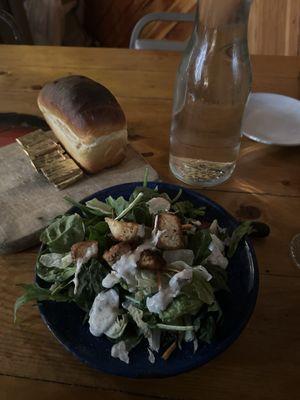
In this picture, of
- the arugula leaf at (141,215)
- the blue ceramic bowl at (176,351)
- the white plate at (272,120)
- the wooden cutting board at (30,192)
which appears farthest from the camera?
the white plate at (272,120)

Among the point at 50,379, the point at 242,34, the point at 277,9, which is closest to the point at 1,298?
the point at 50,379

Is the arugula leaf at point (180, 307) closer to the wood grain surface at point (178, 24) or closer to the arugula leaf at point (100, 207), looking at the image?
the arugula leaf at point (100, 207)

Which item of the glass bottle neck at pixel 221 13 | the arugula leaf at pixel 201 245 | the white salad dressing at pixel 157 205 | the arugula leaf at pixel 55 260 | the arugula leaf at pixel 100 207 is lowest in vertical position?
the arugula leaf at pixel 55 260

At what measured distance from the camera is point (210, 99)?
2.59 ft

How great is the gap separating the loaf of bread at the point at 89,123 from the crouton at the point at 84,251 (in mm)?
289

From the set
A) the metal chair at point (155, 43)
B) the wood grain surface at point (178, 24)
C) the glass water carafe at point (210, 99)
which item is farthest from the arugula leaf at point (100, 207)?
the wood grain surface at point (178, 24)

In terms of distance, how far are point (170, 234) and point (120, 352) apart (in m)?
0.14

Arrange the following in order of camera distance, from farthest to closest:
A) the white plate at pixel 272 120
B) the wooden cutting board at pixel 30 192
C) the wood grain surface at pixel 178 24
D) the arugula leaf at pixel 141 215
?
the wood grain surface at pixel 178 24 → the white plate at pixel 272 120 → the wooden cutting board at pixel 30 192 → the arugula leaf at pixel 141 215

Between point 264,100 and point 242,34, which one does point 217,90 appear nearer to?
point 242,34

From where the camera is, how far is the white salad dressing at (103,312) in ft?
1.67

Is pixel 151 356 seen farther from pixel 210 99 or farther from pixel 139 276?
pixel 210 99

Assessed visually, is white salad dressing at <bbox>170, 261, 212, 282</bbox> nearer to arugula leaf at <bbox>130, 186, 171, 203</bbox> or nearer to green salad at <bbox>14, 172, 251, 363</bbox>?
green salad at <bbox>14, 172, 251, 363</bbox>

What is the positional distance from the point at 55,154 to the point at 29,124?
16cm

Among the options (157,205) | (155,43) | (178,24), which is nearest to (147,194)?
(157,205)
